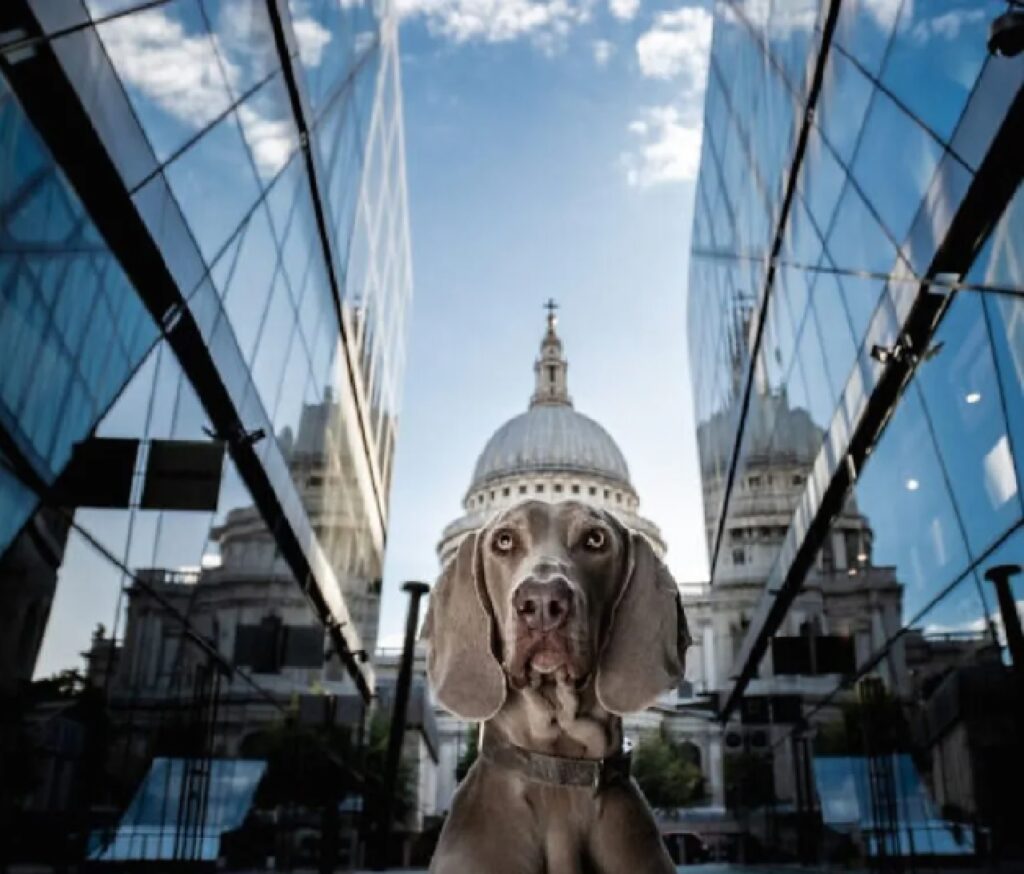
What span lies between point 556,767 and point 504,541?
652 millimetres

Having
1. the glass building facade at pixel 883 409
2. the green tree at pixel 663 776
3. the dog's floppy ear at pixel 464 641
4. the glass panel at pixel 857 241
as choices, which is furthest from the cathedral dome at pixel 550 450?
the dog's floppy ear at pixel 464 641

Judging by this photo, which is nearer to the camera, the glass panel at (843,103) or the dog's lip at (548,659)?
the dog's lip at (548,659)

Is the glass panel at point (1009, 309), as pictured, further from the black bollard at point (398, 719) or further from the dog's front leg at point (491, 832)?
the black bollard at point (398, 719)

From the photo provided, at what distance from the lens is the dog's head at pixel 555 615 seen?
2.51 metres

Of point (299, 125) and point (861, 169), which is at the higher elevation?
point (299, 125)

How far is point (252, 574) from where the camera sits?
13.2 metres

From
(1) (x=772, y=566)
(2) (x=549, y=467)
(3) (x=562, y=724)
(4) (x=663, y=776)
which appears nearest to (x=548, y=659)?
(3) (x=562, y=724)

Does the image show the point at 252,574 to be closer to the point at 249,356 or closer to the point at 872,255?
the point at 249,356

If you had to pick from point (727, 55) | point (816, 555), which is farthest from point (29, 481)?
point (727, 55)

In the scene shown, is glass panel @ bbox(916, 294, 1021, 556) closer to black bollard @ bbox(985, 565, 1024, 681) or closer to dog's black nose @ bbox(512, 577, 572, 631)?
black bollard @ bbox(985, 565, 1024, 681)

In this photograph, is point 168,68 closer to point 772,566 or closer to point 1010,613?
point 1010,613

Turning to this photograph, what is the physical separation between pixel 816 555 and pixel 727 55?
10.8m

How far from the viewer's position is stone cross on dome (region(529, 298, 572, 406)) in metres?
112

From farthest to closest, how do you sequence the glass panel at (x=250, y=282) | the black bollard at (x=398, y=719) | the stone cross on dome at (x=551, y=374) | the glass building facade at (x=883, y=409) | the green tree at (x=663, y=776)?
the stone cross on dome at (x=551, y=374)
the green tree at (x=663, y=776)
the black bollard at (x=398, y=719)
the glass panel at (x=250, y=282)
the glass building facade at (x=883, y=409)
